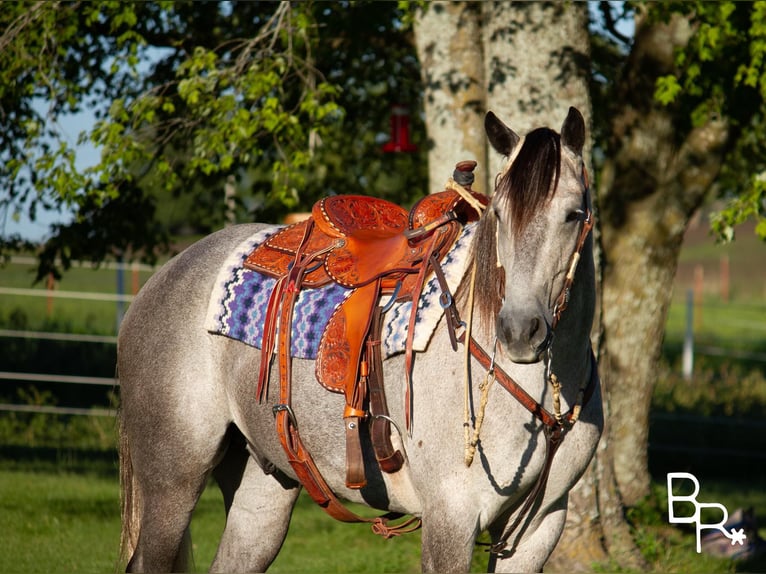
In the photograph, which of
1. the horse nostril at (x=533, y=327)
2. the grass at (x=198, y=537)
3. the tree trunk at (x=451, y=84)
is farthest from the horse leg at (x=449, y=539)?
the tree trunk at (x=451, y=84)

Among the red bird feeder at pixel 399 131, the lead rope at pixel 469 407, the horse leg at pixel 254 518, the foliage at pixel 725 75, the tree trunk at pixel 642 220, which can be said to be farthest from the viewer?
the red bird feeder at pixel 399 131

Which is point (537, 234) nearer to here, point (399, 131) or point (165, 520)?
point (165, 520)

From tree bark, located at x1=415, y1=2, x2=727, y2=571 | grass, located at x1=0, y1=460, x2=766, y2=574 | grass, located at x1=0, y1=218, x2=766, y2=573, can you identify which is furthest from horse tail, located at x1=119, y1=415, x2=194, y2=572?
tree bark, located at x1=415, y1=2, x2=727, y2=571

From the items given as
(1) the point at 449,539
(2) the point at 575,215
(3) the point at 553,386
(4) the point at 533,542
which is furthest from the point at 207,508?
(2) the point at 575,215

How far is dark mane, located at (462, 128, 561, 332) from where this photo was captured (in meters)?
2.76

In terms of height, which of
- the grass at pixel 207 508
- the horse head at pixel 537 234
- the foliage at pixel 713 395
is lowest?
the foliage at pixel 713 395

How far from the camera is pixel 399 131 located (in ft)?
27.3

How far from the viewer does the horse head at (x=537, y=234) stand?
265cm

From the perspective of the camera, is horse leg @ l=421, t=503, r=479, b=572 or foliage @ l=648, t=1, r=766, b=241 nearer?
horse leg @ l=421, t=503, r=479, b=572

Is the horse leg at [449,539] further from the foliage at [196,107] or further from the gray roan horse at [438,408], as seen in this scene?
the foliage at [196,107]

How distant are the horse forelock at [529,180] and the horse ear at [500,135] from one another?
153mm

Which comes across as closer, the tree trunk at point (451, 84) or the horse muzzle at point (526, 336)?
the horse muzzle at point (526, 336)

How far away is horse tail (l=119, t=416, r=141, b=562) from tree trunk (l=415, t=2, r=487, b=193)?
283cm

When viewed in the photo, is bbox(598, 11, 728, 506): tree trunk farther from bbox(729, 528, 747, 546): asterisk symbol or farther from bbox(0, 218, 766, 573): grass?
bbox(729, 528, 747, 546): asterisk symbol
